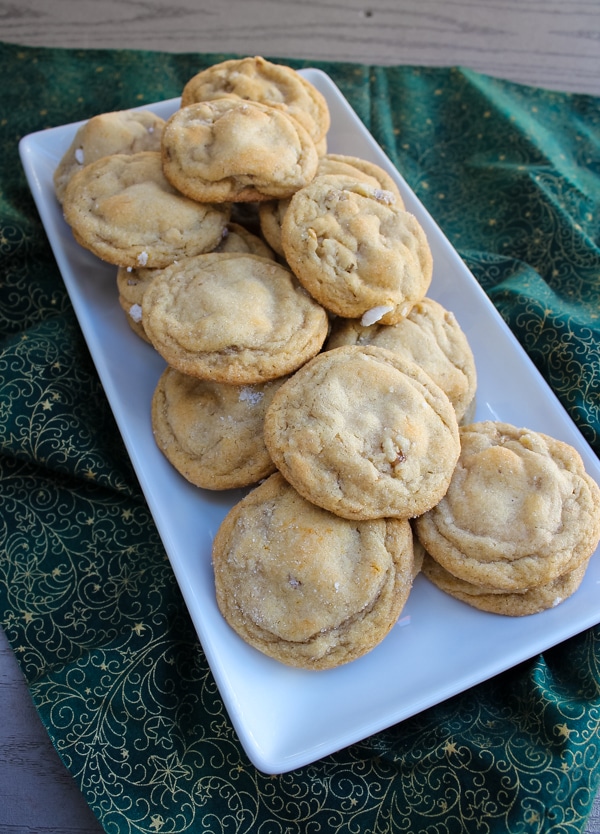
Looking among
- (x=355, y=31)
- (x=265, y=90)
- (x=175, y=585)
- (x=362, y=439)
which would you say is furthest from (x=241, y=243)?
(x=355, y=31)

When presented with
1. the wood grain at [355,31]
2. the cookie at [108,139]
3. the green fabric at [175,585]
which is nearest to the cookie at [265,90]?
the cookie at [108,139]

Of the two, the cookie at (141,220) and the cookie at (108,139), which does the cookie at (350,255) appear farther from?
the cookie at (108,139)

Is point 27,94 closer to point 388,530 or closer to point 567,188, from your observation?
point 567,188

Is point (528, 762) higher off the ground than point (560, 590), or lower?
lower

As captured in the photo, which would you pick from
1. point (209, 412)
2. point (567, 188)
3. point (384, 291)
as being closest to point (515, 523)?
point (384, 291)

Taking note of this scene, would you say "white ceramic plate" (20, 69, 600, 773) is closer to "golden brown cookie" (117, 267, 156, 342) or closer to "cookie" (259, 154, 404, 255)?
"golden brown cookie" (117, 267, 156, 342)

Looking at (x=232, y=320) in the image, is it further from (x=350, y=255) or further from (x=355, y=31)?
(x=355, y=31)

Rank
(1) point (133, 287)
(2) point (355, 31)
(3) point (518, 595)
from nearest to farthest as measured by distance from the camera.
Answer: (3) point (518, 595) < (1) point (133, 287) < (2) point (355, 31)
